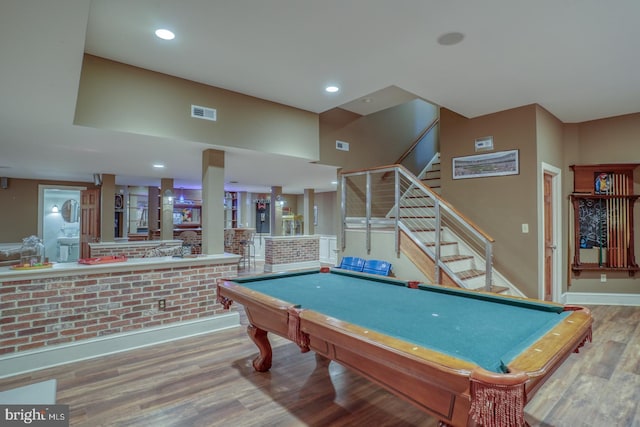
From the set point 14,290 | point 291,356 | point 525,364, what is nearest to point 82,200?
point 14,290

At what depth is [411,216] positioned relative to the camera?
224 inches

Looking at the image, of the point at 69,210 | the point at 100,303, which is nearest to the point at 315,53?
the point at 100,303

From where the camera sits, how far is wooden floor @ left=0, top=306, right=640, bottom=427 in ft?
7.22

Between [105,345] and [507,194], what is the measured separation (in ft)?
17.7

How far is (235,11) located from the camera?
97.2 inches

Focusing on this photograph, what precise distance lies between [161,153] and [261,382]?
344 centimetres

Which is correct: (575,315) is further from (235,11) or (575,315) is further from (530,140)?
(530,140)

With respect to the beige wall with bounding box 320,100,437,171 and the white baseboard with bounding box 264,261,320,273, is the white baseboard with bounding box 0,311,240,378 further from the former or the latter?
the white baseboard with bounding box 264,261,320,273

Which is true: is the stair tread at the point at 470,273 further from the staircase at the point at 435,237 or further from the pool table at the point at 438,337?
the pool table at the point at 438,337

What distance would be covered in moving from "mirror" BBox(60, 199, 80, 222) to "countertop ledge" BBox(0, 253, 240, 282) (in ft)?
27.1

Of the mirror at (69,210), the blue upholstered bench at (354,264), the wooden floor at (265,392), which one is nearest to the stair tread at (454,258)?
the blue upholstered bench at (354,264)

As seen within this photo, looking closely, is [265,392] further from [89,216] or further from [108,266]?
[89,216]

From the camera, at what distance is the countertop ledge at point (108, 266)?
289cm

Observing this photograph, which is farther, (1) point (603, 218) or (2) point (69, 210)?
(2) point (69, 210)
